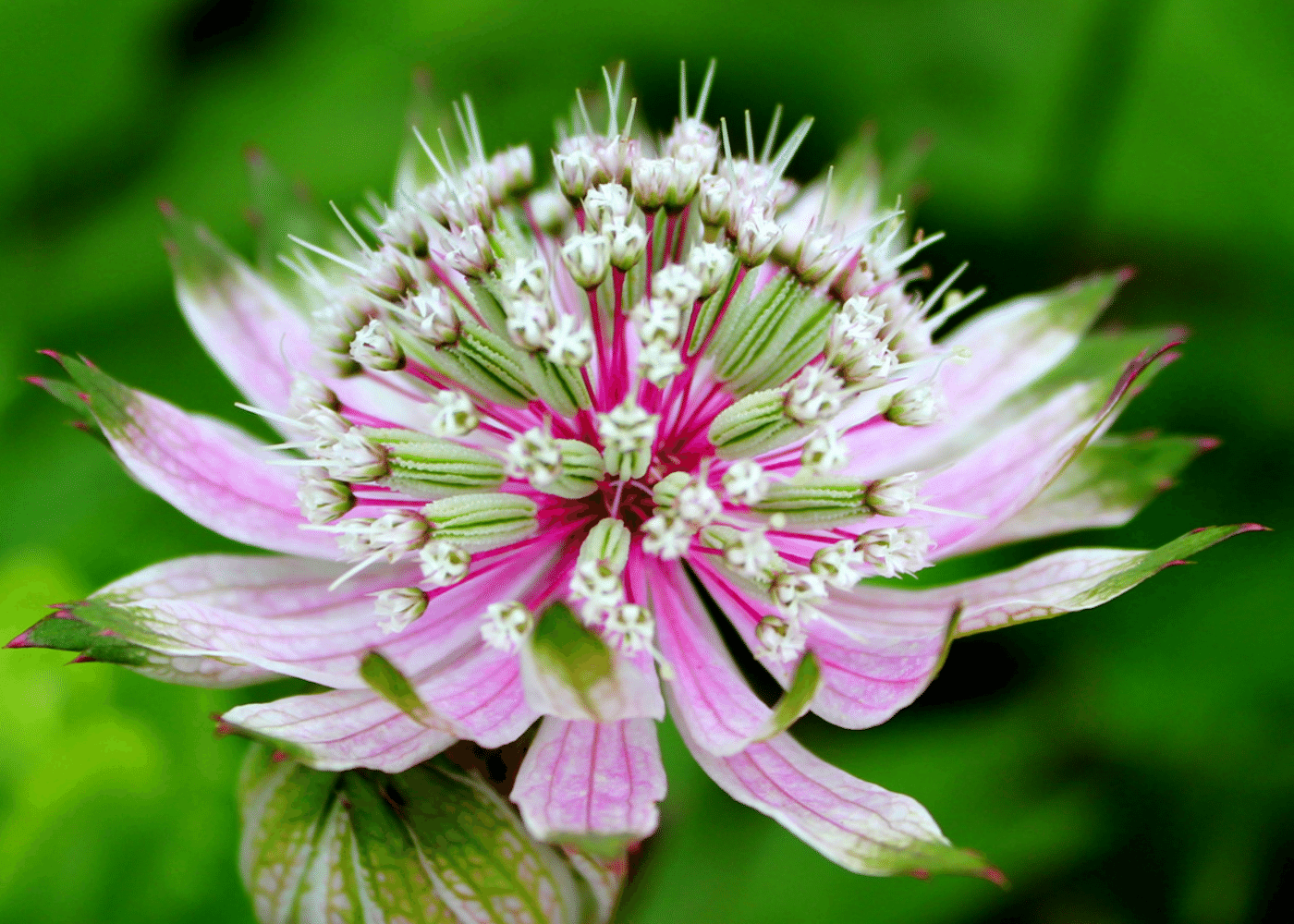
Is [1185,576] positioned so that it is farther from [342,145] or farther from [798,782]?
[342,145]

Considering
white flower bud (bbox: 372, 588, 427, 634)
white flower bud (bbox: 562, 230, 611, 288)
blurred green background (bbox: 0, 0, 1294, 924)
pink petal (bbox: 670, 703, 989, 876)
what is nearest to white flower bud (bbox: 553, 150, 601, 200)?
white flower bud (bbox: 562, 230, 611, 288)

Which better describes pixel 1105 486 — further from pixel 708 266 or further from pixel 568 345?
pixel 568 345

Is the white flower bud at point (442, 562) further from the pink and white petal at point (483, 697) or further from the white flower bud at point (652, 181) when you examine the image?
the white flower bud at point (652, 181)

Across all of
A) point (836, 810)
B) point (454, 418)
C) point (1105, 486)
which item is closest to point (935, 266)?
point (1105, 486)

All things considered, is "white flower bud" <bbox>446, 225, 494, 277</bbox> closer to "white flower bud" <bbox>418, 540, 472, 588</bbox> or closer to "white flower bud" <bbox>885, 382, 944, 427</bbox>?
"white flower bud" <bbox>418, 540, 472, 588</bbox>

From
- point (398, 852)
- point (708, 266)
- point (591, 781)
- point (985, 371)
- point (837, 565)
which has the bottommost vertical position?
point (398, 852)
